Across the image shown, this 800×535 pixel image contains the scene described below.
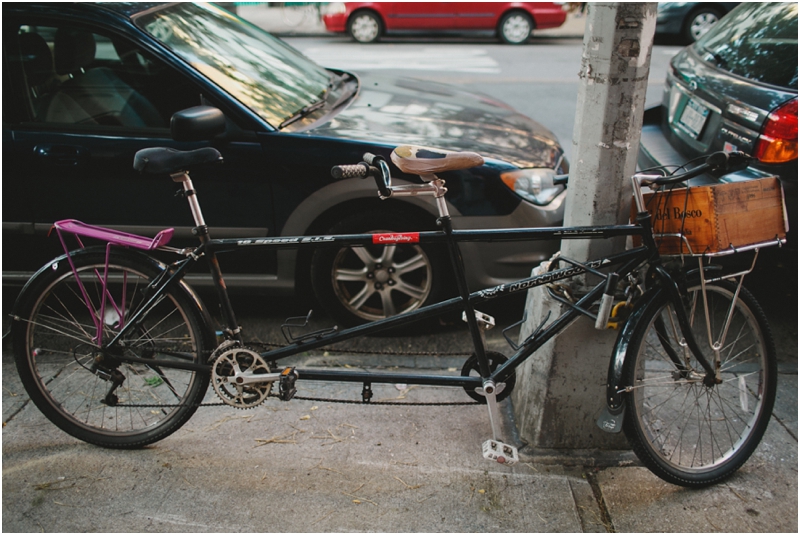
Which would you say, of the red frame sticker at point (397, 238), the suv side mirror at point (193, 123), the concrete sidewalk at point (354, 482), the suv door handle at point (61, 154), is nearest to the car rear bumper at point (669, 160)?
the concrete sidewalk at point (354, 482)

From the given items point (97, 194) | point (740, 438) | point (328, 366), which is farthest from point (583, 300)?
point (97, 194)

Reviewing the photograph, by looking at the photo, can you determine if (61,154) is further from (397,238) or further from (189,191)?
(397,238)

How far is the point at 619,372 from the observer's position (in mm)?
2490

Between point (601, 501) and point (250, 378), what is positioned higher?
point (250, 378)

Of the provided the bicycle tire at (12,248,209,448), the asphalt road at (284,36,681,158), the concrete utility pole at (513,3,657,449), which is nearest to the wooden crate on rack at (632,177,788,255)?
the concrete utility pole at (513,3,657,449)

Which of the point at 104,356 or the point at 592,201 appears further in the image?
the point at 104,356

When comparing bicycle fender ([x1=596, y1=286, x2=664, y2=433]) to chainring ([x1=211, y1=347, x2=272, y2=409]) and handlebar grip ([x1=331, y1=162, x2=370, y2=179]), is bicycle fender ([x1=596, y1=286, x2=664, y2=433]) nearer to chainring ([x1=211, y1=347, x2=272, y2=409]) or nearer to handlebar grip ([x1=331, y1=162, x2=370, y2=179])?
handlebar grip ([x1=331, y1=162, x2=370, y2=179])

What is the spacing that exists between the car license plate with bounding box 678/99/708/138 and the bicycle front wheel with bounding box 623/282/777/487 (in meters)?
1.36

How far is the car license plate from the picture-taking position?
3.99m

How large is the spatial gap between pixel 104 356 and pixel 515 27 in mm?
12037

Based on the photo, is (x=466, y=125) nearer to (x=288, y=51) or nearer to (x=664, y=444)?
(x=288, y=51)

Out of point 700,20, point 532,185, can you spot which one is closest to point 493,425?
point 532,185

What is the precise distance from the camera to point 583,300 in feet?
8.51

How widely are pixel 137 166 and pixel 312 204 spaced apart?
1.12 meters
